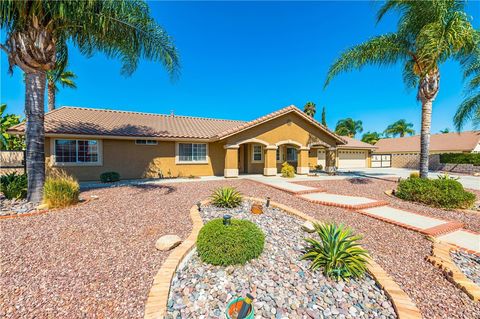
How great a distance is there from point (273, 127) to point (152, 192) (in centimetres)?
1062

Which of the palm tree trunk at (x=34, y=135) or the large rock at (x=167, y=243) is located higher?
the palm tree trunk at (x=34, y=135)

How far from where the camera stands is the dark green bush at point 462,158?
20.8 meters

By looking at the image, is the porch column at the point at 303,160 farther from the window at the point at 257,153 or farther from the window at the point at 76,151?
the window at the point at 76,151

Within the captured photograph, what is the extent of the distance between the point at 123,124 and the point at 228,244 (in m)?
15.3

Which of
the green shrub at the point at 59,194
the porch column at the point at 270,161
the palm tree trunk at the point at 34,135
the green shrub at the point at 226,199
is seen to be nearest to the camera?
the green shrub at the point at 59,194

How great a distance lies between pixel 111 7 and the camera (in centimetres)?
714

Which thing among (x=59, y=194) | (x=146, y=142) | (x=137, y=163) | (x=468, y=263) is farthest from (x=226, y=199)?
(x=146, y=142)

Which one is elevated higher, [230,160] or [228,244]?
[230,160]

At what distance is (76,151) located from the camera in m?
12.8

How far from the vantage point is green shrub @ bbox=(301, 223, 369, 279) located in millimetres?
3539

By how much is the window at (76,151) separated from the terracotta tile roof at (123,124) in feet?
3.14

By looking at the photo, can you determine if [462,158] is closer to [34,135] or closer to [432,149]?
[432,149]

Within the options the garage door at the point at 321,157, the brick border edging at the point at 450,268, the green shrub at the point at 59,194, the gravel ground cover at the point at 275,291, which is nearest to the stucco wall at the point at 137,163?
the green shrub at the point at 59,194

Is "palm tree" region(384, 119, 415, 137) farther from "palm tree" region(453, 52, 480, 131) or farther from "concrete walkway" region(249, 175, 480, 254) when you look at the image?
"concrete walkway" region(249, 175, 480, 254)
